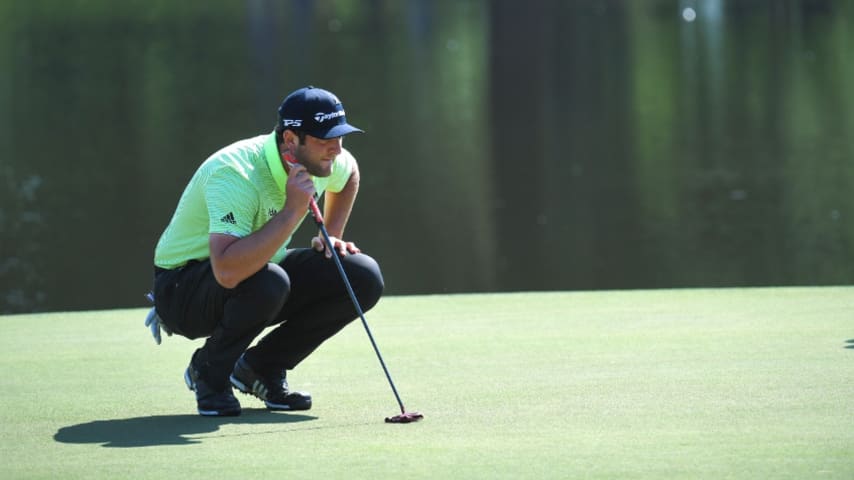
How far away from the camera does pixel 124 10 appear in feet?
163

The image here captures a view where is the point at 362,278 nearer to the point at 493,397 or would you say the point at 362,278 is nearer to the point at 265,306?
the point at 265,306

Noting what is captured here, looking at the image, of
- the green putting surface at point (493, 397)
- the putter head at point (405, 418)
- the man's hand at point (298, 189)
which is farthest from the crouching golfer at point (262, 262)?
the putter head at point (405, 418)

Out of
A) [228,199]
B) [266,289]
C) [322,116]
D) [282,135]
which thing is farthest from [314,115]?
[266,289]

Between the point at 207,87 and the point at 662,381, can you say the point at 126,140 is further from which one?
the point at 662,381

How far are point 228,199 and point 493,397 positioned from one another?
0.97 meters

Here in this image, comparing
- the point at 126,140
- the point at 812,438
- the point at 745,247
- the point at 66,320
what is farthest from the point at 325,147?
the point at 126,140

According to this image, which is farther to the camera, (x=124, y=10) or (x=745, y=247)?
(x=124, y=10)

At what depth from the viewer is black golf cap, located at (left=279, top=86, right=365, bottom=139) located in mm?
4234

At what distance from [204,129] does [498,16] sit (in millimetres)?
28855

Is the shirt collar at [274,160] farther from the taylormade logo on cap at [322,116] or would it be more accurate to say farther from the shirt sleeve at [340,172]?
the shirt sleeve at [340,172]

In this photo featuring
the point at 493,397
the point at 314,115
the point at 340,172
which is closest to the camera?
the point at 314,115

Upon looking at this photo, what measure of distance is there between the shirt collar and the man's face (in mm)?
54

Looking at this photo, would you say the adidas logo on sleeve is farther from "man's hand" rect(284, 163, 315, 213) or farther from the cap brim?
the cap brim

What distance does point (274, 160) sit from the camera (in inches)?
170
